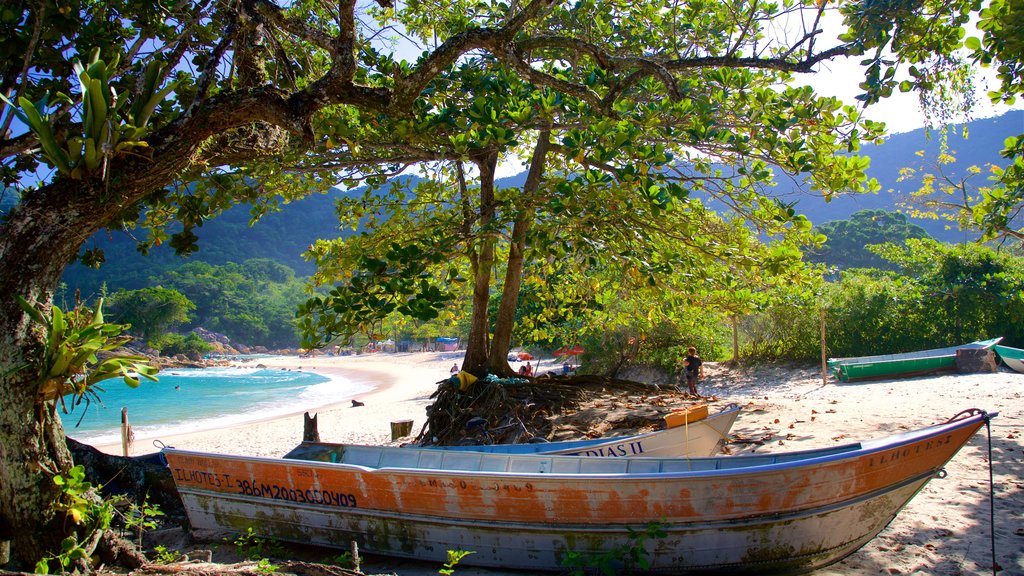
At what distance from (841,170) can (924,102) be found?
209 cm

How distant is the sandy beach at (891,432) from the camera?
4.22m

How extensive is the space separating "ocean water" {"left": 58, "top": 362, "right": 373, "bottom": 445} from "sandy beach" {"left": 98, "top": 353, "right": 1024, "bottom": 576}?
140 inches

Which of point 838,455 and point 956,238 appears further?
point 956,238

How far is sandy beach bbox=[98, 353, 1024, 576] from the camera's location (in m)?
4.22

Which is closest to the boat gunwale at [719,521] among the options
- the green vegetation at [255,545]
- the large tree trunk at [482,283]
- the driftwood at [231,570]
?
the driftwood at [231,570]

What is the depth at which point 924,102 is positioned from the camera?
6.50 m

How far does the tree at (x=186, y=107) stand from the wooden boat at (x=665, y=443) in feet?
9.17

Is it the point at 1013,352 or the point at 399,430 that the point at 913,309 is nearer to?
the point at 1013,352

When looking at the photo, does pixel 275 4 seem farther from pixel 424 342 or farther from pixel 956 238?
pixel 956 238

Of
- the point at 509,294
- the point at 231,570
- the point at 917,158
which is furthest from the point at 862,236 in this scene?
the point at 231,570

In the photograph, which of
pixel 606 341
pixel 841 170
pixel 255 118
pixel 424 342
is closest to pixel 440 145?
pixel 255 118

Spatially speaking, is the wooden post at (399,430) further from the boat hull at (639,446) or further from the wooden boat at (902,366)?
the wooden boat at (902,366)

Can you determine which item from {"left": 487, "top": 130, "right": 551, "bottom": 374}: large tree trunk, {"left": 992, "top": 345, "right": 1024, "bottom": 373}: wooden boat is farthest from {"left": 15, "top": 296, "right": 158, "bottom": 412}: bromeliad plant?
{"left": 992, "top": 345, "right": 1024, "bottom": 373}: wooden boat

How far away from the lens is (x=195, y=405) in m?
28.9
